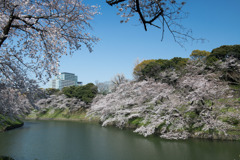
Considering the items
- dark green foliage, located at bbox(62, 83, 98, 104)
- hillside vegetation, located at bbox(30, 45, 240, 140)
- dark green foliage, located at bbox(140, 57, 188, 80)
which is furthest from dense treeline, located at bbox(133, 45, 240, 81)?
dark green foliage, located at bbox(62, 83, 98, 104)

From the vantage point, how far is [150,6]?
10.6 ft

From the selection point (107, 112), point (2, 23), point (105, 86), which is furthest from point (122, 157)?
point (105, 86)

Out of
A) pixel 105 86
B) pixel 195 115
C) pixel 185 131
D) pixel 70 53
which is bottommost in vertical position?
pixel 185 131

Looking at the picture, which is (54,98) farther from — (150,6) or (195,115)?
(150,6)

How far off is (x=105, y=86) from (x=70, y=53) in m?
37.1

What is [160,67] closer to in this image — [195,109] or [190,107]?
[195,109]

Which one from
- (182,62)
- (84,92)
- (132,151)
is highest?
(182,62)

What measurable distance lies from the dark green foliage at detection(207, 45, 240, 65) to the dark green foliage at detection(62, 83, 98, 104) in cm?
1946

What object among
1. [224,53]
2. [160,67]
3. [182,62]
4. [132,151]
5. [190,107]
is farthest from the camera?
[160,67]

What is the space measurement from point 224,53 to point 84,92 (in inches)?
887

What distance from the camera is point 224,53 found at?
71.1 feet

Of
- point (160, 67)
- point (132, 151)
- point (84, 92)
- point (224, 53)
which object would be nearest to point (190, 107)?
point (132, 151)

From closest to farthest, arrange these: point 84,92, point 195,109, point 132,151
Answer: point 132,151 < point 195,109 < point 84,92

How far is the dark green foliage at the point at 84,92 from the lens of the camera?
102ft
